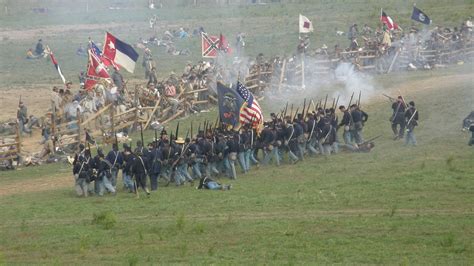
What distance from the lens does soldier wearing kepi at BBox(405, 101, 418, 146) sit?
1315 inches

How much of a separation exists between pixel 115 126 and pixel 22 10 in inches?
1942

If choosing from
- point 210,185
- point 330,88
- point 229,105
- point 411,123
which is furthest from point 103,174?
point 330,88

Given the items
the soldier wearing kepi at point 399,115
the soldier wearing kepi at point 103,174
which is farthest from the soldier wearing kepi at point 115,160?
the soldier wearing kepi at point 399,115

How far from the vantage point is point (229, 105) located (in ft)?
110

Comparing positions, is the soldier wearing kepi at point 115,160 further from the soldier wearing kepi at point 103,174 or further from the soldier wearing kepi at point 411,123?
the soldier wearing kepi at point 411,123

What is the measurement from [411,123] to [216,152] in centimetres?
723

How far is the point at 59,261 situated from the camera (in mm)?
21203

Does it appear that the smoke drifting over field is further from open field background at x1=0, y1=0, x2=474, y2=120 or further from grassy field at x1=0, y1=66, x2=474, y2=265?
open field background at x1=0, y1=0, x2=474, y2=120

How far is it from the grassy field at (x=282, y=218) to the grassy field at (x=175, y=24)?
2834 centimetres

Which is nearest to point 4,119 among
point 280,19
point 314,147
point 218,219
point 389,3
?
point 314,147

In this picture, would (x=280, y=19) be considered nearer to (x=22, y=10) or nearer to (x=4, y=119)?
(x=22, y=10)

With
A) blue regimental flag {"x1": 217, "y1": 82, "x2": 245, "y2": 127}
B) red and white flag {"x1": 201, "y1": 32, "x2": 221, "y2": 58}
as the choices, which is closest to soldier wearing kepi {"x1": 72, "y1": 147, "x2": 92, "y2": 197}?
blue regimental flag {"x1": 217, "y1": 82, "x2": 245, "y2": 127}

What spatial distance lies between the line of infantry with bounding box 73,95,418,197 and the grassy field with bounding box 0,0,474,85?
25739 millimetres

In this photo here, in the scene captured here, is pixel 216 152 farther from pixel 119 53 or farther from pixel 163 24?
pixel 163 24
